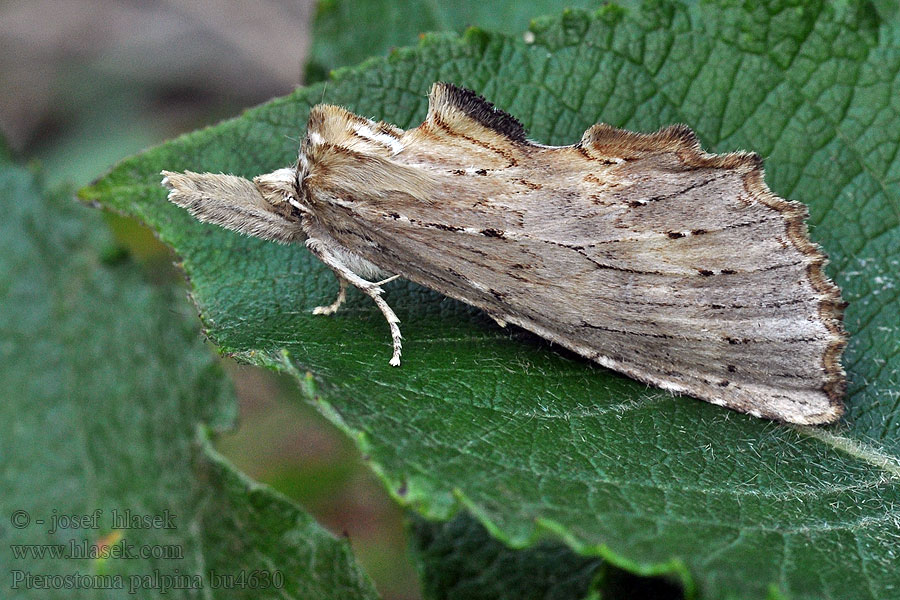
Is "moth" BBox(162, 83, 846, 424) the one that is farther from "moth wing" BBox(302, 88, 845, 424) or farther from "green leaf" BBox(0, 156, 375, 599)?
"green leaf" BBox(0, 156, 375, 599)

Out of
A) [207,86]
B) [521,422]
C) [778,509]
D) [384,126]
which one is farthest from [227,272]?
[207,86]

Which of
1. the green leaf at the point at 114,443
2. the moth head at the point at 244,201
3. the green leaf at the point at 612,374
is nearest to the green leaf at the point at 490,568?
the green leaf at the point at 114,443

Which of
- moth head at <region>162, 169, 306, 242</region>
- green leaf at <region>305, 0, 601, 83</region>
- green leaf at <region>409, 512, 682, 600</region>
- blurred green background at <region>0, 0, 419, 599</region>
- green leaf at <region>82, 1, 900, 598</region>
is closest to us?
green leaf at <region>82, 1, 900, 598</region>

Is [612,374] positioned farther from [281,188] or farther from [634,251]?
[281,188]

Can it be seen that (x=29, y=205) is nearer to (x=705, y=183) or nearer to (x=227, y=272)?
(x=227, y=272)

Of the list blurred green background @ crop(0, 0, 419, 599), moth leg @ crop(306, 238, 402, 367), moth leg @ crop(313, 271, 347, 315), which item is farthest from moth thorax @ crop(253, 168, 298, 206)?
blurred green background @ crop(0, 0, 419, 599)

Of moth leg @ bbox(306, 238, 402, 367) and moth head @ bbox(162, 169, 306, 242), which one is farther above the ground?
moth head @ bbox(162, 169, 306, 242)

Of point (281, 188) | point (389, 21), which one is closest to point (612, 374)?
point (281, 188)
